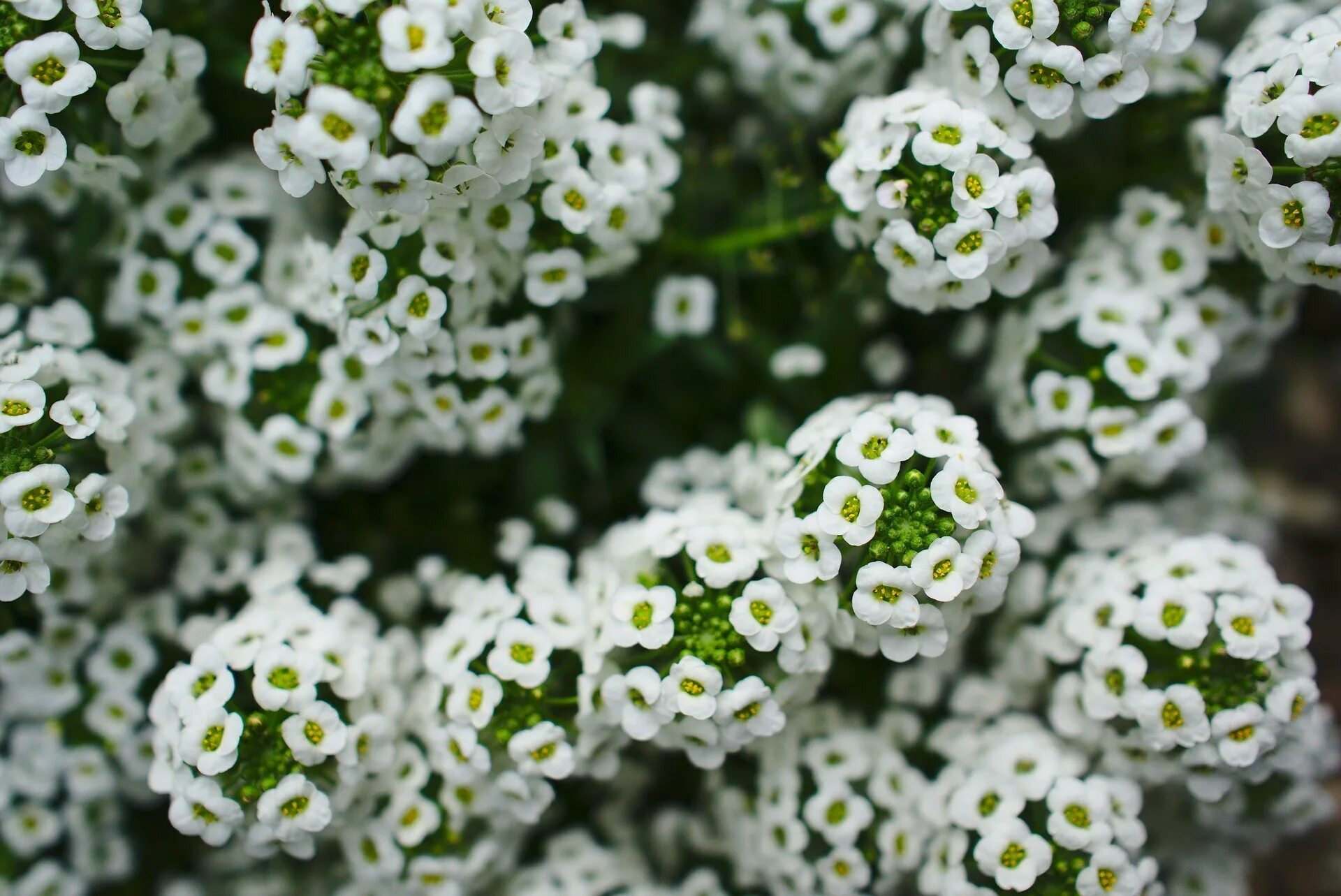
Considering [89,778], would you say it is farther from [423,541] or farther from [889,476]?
[889,476]

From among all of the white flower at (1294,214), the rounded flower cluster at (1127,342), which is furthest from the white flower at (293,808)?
the white flower at (1294,214)

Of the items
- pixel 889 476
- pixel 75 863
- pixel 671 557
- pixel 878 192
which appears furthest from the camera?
pixel 75 863

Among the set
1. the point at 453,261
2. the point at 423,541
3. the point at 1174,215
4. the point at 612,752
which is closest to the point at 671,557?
the point at 612,752

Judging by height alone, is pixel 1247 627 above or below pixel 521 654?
below

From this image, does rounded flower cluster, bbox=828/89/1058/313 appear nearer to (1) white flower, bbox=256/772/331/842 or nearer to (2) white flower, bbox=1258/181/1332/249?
(2) white flower, bbox=1258/181/1332/249

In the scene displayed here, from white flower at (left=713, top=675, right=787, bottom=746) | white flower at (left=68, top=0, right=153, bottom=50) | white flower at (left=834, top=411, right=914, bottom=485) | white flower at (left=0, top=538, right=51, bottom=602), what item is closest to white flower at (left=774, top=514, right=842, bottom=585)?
white flower at (left=834, top=411, right=914, bottom=485)

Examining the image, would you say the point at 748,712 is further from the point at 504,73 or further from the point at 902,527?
the point at 504,73

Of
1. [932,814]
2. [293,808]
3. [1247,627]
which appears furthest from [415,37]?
[1247,627]
